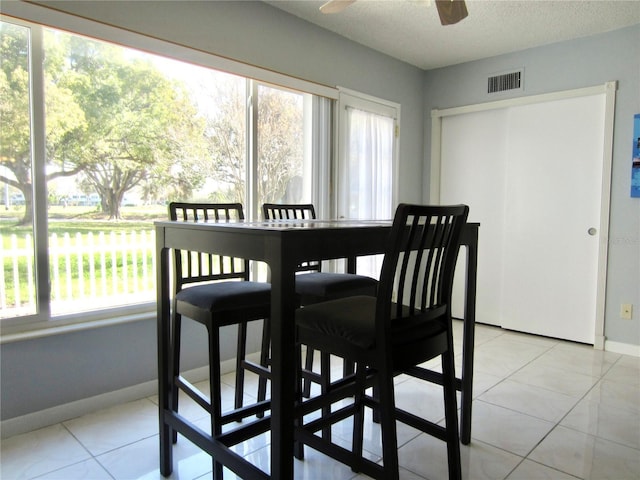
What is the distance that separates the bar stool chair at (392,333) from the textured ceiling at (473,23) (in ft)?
6.13

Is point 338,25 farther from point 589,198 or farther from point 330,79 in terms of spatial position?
point 589,198

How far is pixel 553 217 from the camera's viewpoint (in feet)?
12.2

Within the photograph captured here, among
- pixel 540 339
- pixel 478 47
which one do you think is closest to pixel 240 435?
pixel 540 339

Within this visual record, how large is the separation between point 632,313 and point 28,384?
13.1 ft

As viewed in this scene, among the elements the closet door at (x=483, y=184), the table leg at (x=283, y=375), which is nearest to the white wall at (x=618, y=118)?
the closet door at (x=483, y=184)

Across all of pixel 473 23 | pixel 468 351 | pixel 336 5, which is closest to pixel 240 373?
pixel 468 351

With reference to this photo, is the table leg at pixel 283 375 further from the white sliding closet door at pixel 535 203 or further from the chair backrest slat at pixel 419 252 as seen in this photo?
the white sliding closet door at pixel 535 203

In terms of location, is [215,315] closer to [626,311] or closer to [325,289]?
[325,289]

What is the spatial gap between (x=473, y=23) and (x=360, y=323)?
2.83 m

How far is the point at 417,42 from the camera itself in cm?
367

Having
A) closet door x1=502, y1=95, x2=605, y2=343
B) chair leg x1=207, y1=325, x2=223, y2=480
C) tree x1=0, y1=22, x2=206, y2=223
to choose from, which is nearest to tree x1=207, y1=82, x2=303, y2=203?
tree x1=0, y1=22, x2=206, y2=223

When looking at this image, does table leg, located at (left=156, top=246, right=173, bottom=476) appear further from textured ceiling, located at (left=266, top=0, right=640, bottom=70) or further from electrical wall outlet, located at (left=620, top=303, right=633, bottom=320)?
electrical wall outlet, located at (left=620, top=303, right=633, bottom=320)

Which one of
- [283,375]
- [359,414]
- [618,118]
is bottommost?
[359,414]

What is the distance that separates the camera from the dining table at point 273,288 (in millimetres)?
1250
